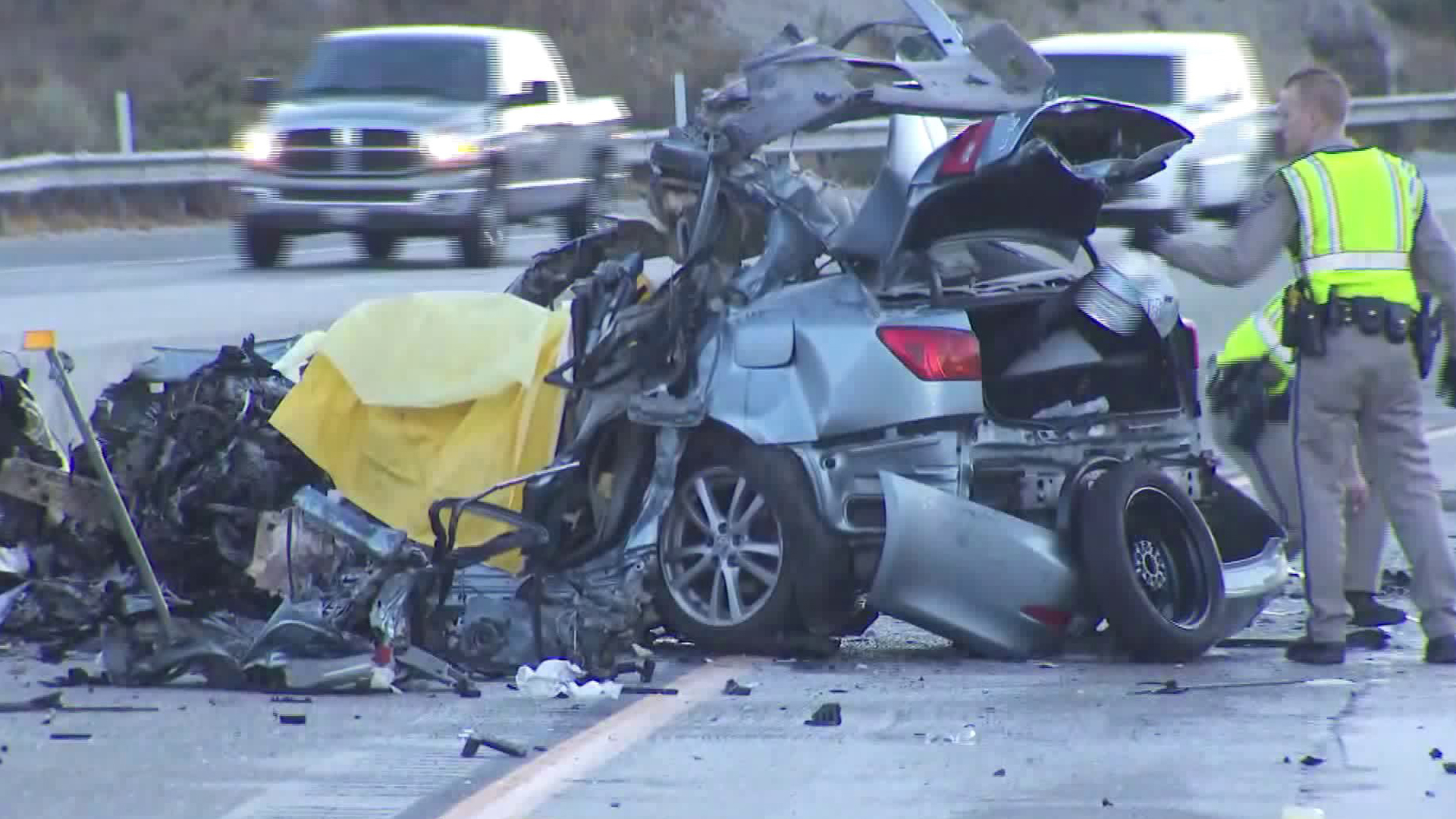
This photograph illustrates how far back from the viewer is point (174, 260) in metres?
23.9

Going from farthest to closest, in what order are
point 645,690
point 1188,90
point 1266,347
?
1. point 1188,90
2. point 1266,347
3. point 645,690

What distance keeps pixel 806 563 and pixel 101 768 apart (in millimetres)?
2272

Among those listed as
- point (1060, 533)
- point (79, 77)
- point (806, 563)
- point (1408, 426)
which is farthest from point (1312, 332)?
point (79, 77)

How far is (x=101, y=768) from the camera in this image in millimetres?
6398

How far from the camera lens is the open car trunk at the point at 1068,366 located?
8.41 metres

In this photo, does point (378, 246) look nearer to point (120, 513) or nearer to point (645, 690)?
point (120, 513)

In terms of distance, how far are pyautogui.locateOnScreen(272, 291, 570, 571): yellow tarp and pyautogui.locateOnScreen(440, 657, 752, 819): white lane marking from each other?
1060 millimetres

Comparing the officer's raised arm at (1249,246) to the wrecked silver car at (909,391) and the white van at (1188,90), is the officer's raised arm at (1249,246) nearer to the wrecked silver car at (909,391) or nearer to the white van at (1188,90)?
the wrecked silver car at (909,391)

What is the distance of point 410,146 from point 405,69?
1234 millimetres

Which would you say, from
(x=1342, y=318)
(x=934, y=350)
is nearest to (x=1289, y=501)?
(x=1342, y=318)

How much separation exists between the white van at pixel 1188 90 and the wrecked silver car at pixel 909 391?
1512 cm

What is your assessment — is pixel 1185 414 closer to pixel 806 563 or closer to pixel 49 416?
pixel 806 563

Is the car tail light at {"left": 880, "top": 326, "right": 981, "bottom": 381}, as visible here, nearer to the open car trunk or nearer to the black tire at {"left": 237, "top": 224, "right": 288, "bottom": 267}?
the open car trunk

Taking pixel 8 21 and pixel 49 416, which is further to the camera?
pixel 8 21
